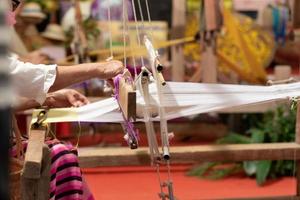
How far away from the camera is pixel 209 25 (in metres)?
2.99

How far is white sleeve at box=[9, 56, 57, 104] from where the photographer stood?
139 centimetres

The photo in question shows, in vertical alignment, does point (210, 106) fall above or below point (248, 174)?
above

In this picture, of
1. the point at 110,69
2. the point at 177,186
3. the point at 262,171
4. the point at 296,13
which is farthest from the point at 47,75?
the point at 296,13

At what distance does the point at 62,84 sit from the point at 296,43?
3.08 m

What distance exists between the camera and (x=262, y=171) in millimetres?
3082

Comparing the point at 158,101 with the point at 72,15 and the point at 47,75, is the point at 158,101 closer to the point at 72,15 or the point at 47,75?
the point at 47,75

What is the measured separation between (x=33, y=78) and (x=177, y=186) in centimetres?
170

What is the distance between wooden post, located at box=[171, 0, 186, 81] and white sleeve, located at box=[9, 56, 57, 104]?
196cm

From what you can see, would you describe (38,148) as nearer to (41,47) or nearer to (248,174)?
(248,174)

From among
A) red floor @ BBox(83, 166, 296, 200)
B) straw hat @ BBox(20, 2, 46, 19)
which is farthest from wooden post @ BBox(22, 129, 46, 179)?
straw hat @ BBox(20, 2, 46, 19)

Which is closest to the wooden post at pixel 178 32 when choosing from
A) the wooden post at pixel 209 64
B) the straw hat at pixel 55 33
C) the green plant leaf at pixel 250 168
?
the wooden post at pixel 209 64

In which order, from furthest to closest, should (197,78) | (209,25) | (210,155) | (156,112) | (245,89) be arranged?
1. (197,78)
2. (209,25)
3. (210,155)
4. (245,89)
5. (156,112)

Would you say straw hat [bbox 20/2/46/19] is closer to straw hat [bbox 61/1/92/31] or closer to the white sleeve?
straw hat [bbox 61/1/92/31]

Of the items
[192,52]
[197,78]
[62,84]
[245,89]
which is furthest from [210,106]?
[192,52]
